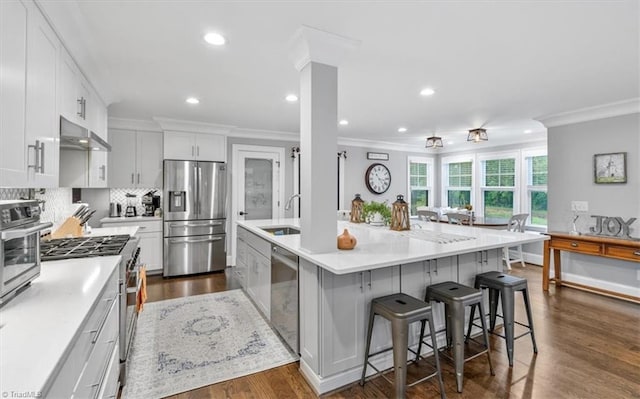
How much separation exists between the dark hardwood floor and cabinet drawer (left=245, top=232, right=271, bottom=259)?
100 cm

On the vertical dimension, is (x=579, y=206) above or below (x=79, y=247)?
above

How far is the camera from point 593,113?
4.01 metres

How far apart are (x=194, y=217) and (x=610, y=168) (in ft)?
19.1

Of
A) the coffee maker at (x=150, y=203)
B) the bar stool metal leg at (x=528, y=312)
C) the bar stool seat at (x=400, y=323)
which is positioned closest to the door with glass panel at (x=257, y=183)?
the coffee maker at (x=150, y=203)

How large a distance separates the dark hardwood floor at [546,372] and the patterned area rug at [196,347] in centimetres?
14

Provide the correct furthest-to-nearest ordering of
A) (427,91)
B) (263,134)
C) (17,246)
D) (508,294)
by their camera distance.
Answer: (263,134), (427,91), (508,294), (17,246)

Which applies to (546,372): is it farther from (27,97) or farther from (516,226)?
(27,97)

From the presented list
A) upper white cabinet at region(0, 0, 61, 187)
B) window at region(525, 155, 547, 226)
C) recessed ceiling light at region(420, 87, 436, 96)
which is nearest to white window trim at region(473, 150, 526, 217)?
window at region(525, 155, 547, 226)

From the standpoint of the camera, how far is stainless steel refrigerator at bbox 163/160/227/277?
4621 millimetres

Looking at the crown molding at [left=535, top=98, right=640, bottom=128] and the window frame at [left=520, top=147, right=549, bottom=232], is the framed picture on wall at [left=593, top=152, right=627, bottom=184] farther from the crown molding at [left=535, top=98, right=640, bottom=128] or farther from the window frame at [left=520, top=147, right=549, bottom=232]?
the window frame at [left=520, top=147, right=549, bottom=232]

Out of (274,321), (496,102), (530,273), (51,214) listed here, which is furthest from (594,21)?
(51,214)

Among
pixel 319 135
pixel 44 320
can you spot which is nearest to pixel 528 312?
pixel 319 135

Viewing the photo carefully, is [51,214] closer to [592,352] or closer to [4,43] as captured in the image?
[4,43]

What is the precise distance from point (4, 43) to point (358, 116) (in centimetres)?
380
